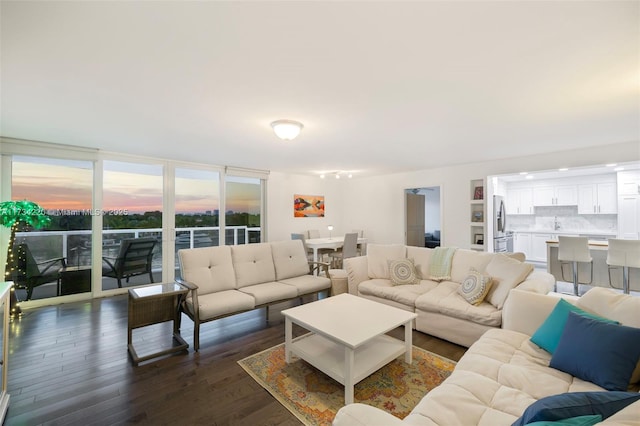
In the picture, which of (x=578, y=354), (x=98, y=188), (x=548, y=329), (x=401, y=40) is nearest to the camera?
(x=578, y=354)

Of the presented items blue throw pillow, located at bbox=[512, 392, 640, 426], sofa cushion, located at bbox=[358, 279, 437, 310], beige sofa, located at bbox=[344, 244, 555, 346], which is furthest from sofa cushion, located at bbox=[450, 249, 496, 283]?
blue throw pillow, located at bbox=[512, 392, 640, 426]

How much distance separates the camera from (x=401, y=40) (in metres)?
1.66

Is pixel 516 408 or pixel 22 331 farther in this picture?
pixel 22 331

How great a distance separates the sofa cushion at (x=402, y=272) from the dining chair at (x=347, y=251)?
2.30m

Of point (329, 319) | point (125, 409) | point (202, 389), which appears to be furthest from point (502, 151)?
point (125, 409)

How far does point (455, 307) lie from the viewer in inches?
109

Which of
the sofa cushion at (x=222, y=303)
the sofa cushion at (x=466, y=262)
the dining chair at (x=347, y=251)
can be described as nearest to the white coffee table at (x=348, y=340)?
the sofa cushion at (x=222, y=303)

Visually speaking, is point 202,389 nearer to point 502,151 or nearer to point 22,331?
point 22,331

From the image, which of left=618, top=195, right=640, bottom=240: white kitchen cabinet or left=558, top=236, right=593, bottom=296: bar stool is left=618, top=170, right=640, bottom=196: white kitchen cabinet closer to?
left=618, top=195, right=640, bottom=240: white kitchen cabinet

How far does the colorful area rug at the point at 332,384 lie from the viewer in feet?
6.27

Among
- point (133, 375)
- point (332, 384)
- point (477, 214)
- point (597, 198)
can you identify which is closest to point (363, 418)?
point (332, 384)

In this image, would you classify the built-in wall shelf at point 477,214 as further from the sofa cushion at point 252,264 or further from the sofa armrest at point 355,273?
the sofa cushion at point 252,264

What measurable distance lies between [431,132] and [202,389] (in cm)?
367

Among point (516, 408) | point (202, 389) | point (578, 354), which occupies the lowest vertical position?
point (202, 389)
